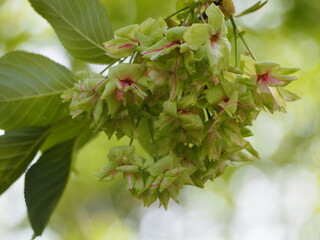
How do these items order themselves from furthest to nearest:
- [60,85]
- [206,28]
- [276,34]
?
[276,34], [60,85], [206,28]

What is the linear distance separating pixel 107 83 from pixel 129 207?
676 centimetres

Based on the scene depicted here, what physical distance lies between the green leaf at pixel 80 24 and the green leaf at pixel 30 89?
3.7 inches

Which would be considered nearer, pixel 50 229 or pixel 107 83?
pixel 107 83

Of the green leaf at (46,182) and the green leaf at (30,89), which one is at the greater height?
the green leaf at (30,89)

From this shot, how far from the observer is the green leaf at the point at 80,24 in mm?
1604

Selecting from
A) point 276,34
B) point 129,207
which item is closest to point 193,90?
point 276,34

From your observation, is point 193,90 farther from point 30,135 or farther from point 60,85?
point 30,135

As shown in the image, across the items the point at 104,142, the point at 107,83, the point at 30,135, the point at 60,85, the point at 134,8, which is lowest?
the point at 104,142

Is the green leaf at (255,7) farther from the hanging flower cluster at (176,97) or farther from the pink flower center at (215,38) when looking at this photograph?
the pink flower center at (215,38)

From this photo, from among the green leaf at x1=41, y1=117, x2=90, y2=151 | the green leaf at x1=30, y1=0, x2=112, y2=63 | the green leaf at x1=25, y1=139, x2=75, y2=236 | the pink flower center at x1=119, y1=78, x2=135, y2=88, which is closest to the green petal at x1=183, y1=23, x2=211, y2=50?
the pink flower center at x1=119, y1=78, x2=135, y2=88

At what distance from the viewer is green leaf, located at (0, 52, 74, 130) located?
1.57m

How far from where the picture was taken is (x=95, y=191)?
24.2 ft

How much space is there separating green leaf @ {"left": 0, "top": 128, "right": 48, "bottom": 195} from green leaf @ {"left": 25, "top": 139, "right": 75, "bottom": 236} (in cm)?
6

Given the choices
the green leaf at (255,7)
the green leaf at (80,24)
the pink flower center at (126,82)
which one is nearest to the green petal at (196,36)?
the pink flower center at (126,82)
